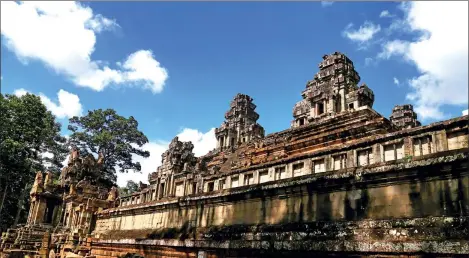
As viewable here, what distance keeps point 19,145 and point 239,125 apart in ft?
83.7

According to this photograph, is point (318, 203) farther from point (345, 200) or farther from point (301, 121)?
point (301, 121)

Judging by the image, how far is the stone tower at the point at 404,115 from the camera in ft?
120

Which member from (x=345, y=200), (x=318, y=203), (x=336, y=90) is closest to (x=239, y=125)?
(x=336, y=90)

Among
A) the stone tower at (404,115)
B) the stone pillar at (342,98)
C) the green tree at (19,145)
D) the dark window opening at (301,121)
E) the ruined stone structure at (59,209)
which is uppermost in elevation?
the stone tower at (404,115)

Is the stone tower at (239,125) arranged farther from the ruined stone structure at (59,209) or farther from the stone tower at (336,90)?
the ruined stone structure at (59,209)

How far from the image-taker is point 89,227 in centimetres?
1873

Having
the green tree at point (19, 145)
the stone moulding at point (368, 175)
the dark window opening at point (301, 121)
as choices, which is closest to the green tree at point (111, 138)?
the green tree at point (19, 145)

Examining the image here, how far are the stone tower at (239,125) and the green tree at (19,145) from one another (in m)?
20.4

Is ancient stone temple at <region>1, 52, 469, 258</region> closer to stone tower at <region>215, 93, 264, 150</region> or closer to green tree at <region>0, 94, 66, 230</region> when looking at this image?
green tree at <region>0, 94, 66, 230</region>

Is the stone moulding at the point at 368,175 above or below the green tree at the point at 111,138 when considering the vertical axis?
below

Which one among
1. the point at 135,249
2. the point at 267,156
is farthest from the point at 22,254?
the point at 267,156

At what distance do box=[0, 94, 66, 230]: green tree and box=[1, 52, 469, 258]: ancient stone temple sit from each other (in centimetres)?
1911

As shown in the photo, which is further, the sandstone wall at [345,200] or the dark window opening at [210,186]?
the dark window opening at [210,186]

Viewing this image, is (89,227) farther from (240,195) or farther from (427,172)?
(427,172)
